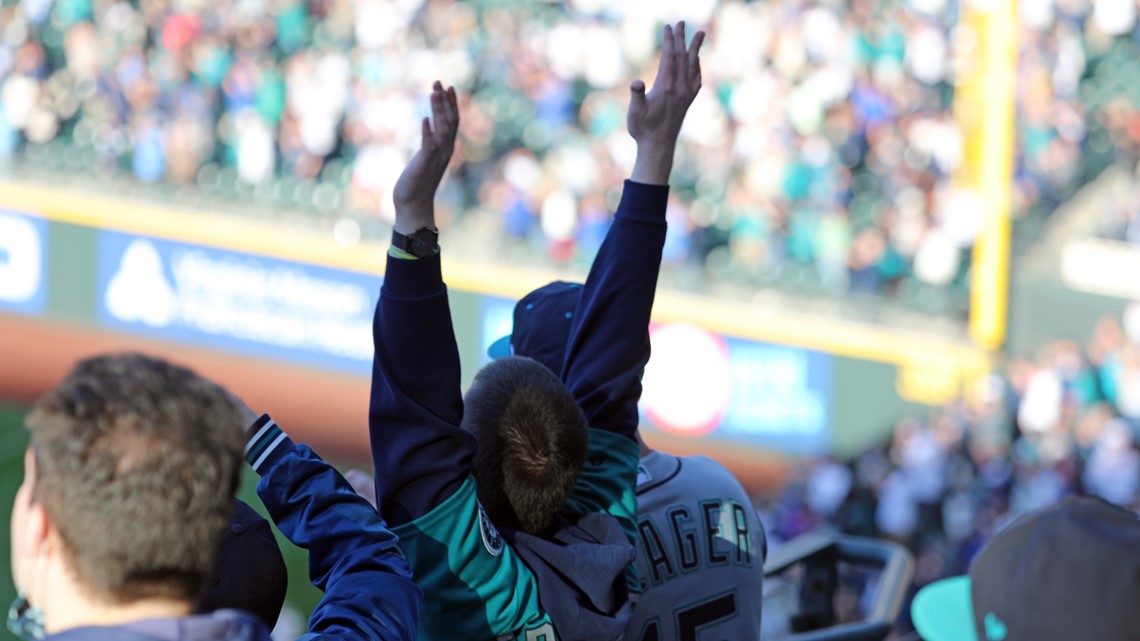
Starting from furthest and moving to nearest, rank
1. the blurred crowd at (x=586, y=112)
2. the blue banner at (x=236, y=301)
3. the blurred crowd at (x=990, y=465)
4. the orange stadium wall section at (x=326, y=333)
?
the blue banner at (x=236, y=301) < the blurred crowd at (x=586, y=112) < the orange stadium wall section at (x=326, y=333) < the blurred crowd at (x=990, y=465)

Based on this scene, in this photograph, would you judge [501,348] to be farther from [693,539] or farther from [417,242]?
[417,242]

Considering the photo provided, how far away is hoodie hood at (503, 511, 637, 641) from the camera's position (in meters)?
1.75

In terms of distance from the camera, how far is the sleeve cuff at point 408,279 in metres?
1.73

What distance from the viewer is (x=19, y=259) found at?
12102 millimetres

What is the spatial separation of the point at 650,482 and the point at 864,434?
32.4 feet

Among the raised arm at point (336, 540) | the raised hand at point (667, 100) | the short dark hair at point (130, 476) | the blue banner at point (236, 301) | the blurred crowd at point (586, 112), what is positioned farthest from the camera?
the blue banner at point (236, 301)

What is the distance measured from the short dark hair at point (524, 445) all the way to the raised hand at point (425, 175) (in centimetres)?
21

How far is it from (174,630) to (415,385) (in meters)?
0.57

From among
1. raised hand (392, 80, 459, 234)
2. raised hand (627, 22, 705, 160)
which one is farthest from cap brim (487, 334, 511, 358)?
raised hand (392, 80, 459, 234)

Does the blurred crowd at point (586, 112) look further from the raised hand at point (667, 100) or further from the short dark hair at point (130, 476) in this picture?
the short dark hair at point (130, 476)

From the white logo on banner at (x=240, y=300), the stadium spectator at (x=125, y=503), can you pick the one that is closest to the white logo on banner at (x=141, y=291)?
the white logo on banner at (x=240, y=300)

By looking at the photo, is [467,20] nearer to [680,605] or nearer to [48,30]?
[48,30]

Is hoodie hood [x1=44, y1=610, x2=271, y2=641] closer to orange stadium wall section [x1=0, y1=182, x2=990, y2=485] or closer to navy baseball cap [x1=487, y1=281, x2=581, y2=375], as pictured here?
navy baseball cap [x1=487, y1=281, x2=581, y2=375]

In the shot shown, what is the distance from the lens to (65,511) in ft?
3.77
